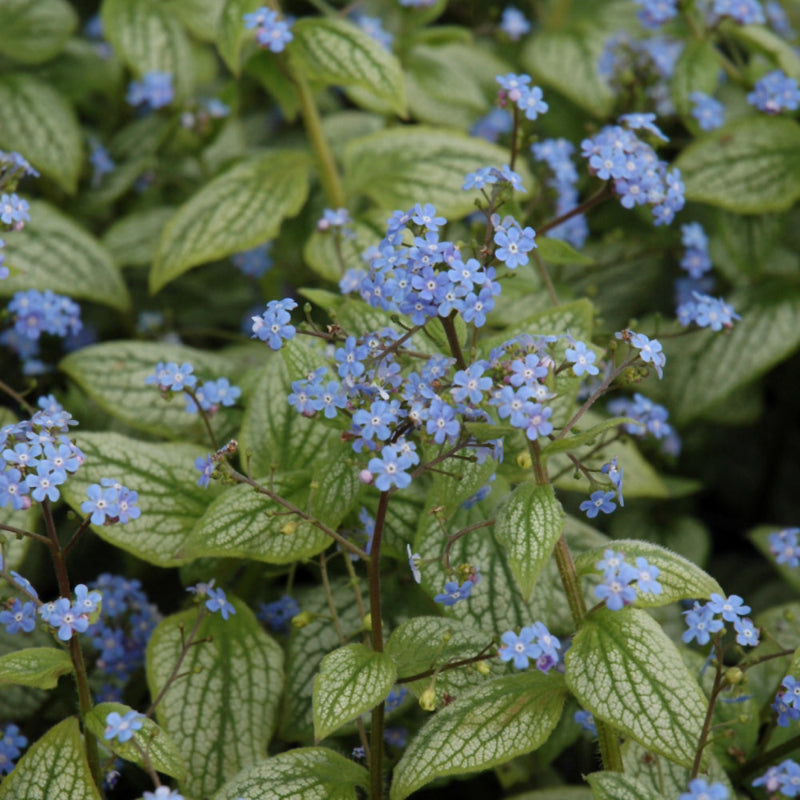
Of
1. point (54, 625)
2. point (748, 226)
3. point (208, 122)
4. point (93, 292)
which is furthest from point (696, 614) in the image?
point (208, 122)

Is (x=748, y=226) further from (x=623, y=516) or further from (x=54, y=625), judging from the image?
(x=54, y=625)

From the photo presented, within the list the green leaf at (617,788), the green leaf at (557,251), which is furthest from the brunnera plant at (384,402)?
the green leaf at (557,251)

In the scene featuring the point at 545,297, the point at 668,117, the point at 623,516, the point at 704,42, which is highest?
the point at 704,42

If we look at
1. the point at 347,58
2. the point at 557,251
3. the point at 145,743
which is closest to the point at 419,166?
the point at 347,58

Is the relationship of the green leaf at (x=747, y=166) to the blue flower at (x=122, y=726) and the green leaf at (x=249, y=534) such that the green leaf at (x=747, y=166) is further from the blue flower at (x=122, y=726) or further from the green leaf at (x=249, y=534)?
the blue flower at (x=122, y=726)

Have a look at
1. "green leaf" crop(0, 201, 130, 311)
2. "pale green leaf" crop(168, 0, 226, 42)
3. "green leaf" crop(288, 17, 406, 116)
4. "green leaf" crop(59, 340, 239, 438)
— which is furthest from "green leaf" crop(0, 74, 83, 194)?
"green leaf" crop(288, 17, 406, 116)
